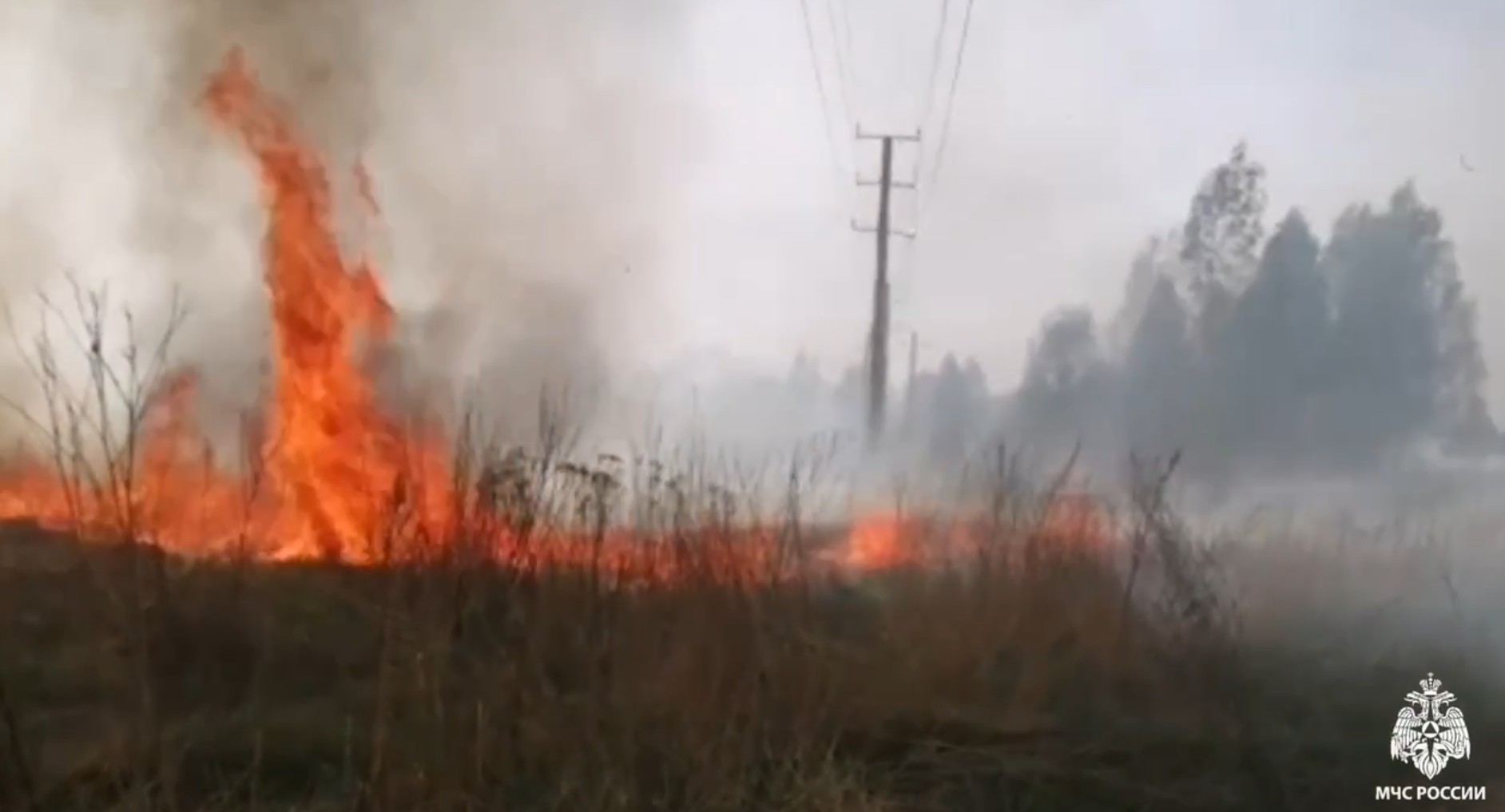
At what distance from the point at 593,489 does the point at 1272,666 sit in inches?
105

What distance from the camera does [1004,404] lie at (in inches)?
237

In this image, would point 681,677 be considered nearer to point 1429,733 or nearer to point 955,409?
point 955,409

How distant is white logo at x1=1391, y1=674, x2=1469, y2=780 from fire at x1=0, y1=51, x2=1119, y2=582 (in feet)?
4.40

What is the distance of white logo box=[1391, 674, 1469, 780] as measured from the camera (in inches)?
186

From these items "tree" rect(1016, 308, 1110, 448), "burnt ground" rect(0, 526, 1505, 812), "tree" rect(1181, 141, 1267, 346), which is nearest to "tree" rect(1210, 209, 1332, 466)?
"tree" rect(1181, 141, 1267, 346)

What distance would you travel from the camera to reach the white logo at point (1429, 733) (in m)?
4.72

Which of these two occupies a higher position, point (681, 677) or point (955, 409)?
point (955, 409)

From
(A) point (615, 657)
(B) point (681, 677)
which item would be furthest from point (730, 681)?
(A) point (615, 657)

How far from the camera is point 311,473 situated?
5.89 metres

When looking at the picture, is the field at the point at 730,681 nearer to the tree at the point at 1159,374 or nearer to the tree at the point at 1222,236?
the tree at the point at 1159,374

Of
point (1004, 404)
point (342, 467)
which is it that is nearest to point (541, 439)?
point (342, 467)

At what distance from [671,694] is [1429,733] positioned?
2.84m

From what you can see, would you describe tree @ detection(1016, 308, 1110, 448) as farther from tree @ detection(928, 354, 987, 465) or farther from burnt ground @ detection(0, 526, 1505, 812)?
burnt ground @ detection(0, 526, 1505, 812)

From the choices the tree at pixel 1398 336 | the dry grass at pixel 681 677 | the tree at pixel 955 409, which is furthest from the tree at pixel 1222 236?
the dry grass at pixel 681 677
